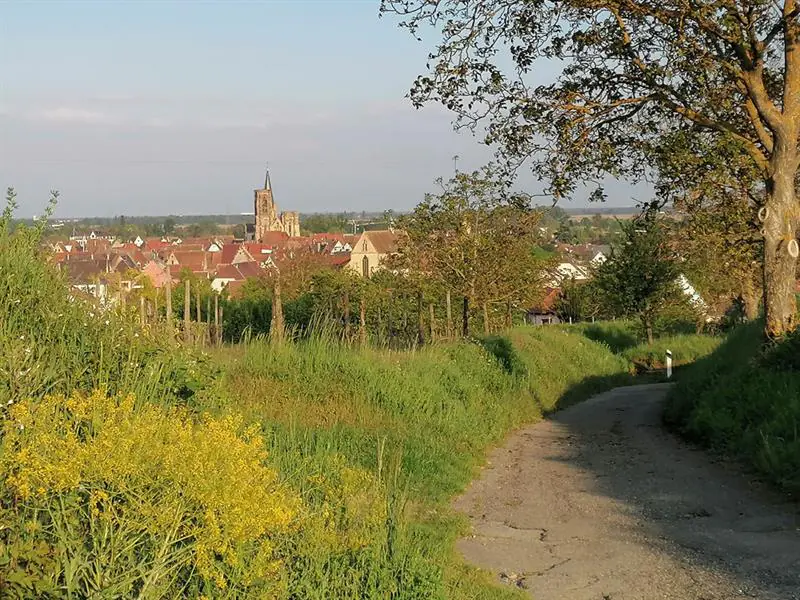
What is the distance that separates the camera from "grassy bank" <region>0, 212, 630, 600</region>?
4.52 m

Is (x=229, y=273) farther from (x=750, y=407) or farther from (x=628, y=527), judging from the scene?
(x=628, y=527)

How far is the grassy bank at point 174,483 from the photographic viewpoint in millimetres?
4523

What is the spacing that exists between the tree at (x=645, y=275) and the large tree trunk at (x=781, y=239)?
850 inches

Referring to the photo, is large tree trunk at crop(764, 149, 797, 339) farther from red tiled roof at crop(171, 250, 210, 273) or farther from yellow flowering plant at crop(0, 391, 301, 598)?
red tiled roof at crop(171, 250, 210, 273)

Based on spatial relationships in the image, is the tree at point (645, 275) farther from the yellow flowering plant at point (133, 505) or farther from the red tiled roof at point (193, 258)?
the red tiled roof at point (193, 258)

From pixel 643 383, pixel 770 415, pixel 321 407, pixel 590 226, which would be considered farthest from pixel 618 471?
pixel 590 226

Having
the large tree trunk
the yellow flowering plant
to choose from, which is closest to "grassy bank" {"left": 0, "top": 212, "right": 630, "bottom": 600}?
the yellow flowering plant

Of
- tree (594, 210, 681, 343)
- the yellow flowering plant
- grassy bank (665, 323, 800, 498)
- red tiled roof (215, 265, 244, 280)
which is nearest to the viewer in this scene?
the yellow flowering plant

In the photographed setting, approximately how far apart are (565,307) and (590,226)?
397 ft

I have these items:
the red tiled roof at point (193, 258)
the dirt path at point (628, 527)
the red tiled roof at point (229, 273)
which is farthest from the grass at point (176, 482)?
the red tiled roof at point (193, 258)

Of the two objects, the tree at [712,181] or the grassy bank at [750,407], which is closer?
the grassy bank at [750,407]

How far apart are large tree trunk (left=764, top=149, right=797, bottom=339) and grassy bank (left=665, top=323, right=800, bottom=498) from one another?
2.30 ft

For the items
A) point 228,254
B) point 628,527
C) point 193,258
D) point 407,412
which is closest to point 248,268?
point 193,258

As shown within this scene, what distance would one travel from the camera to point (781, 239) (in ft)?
46.4
